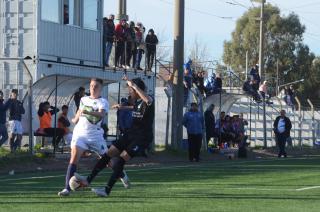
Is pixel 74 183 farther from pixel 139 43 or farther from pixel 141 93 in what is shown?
pixel 139 43

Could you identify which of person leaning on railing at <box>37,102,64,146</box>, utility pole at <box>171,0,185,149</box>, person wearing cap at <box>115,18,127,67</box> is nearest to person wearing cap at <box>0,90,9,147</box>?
person leaning on railing at <box>37,102,64,146</box>

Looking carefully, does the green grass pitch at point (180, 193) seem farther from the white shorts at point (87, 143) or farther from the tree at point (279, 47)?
the tree at point (279, 47)

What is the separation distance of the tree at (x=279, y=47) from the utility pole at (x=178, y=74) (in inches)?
1900

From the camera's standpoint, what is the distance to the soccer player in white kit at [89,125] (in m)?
13.9

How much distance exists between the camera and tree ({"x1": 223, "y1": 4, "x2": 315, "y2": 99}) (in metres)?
80.9

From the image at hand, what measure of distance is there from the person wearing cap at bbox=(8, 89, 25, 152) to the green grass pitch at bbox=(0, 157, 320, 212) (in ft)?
14.1

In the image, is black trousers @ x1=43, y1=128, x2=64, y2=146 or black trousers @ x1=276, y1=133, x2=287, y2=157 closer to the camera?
black trousers @ x1=43, y1=128, x2=64, y2=146

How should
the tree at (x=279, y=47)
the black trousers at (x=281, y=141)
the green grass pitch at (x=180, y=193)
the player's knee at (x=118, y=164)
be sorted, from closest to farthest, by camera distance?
the green grass pitch at (x=180, y=193) → the player's knee at (x=118, y=164) → the black trousers at (x=281, y=141) → the tree at (x=279, y=47)

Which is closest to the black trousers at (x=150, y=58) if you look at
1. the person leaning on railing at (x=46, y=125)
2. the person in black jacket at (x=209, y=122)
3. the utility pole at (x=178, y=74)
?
the utility pole at (x=178, y=74)

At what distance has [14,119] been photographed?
958 inches

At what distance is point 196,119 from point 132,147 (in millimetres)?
14662

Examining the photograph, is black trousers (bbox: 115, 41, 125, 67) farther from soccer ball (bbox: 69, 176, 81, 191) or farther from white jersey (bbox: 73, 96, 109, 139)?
soccer ball (bbox: 69, 176, 81, 191)

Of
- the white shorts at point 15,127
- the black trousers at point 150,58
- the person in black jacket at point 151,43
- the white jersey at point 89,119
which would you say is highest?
the person in black jacket at point 151,43

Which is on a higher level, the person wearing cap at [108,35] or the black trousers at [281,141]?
the person wearing cap at [108,35]
